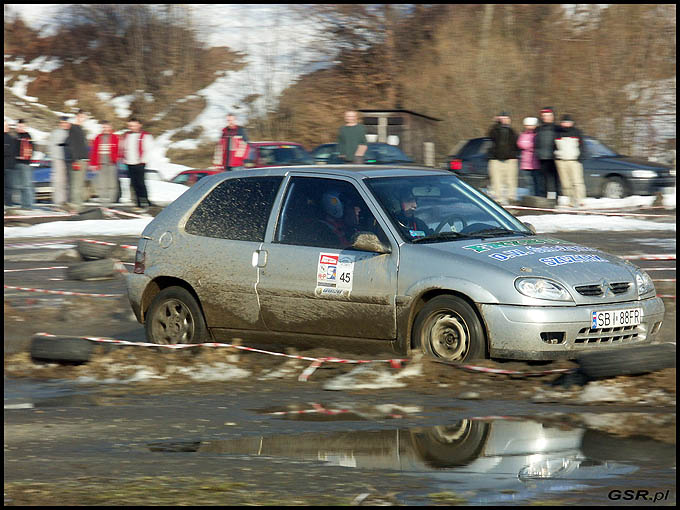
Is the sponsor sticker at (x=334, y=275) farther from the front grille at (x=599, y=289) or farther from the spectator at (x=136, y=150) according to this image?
the spectator at (x=136, y=150)

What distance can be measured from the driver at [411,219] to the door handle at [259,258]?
42.6 inches

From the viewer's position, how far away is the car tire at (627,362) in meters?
7.18

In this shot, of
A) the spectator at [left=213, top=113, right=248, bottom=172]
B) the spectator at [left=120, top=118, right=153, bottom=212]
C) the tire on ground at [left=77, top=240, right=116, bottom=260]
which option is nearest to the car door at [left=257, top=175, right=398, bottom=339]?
the tire on ground at [left=77, top=240, right=116, bottom=260]

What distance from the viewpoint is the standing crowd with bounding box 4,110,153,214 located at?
71.4 ft

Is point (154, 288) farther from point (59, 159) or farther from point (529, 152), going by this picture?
point (59, 159)

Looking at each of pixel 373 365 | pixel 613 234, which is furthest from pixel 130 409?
pixel 613 234

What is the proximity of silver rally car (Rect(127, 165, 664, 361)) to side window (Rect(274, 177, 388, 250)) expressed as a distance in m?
0.01

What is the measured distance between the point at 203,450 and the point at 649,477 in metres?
2.27

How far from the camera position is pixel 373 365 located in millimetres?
8172

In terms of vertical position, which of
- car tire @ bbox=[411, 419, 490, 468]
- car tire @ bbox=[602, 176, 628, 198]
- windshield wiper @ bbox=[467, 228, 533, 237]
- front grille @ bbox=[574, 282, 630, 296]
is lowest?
car tire @ bbox=[411, 419, 490, 468]

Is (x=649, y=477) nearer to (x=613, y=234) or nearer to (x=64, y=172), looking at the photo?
(x=613, y=234)

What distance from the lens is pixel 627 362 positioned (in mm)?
7172

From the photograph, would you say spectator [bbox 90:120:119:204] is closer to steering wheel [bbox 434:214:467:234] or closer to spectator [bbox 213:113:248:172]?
spectator [bbox 213:113:248:172]

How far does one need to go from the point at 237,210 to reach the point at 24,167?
48.1 ft
